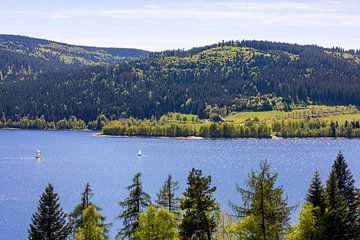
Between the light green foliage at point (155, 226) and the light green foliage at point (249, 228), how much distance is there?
4789 mm

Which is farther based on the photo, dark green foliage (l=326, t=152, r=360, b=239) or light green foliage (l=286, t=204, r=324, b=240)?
dark green foliage (l=326, t=152, r=360, b=239)

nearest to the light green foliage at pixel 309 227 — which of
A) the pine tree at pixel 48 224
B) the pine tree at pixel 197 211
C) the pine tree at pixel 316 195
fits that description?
the pine tree at pixel 316 195

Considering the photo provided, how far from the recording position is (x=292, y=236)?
42.4 metres

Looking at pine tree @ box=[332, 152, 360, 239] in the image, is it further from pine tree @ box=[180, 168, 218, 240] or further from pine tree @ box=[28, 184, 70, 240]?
pine tree @ box=[28, 184, 70, 240]

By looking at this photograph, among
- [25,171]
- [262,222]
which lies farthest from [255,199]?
[25,171]

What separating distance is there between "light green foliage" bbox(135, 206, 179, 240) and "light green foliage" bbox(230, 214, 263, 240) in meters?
4.79

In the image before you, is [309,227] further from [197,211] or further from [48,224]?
[48,224]

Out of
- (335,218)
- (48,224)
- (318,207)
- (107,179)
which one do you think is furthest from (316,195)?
(107,179)

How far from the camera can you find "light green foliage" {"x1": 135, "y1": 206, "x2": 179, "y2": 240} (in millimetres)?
40875

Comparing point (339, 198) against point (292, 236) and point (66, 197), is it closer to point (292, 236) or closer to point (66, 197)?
point (292, 236)

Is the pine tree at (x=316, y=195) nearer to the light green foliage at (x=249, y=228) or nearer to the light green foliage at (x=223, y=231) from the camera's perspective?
the light green foliage at (x=223, y=231)

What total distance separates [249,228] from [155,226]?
22.0 feet

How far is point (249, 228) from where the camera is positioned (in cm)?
3909

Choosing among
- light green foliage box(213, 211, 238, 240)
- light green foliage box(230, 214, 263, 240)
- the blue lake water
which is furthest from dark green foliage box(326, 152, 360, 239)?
the blue lake water
